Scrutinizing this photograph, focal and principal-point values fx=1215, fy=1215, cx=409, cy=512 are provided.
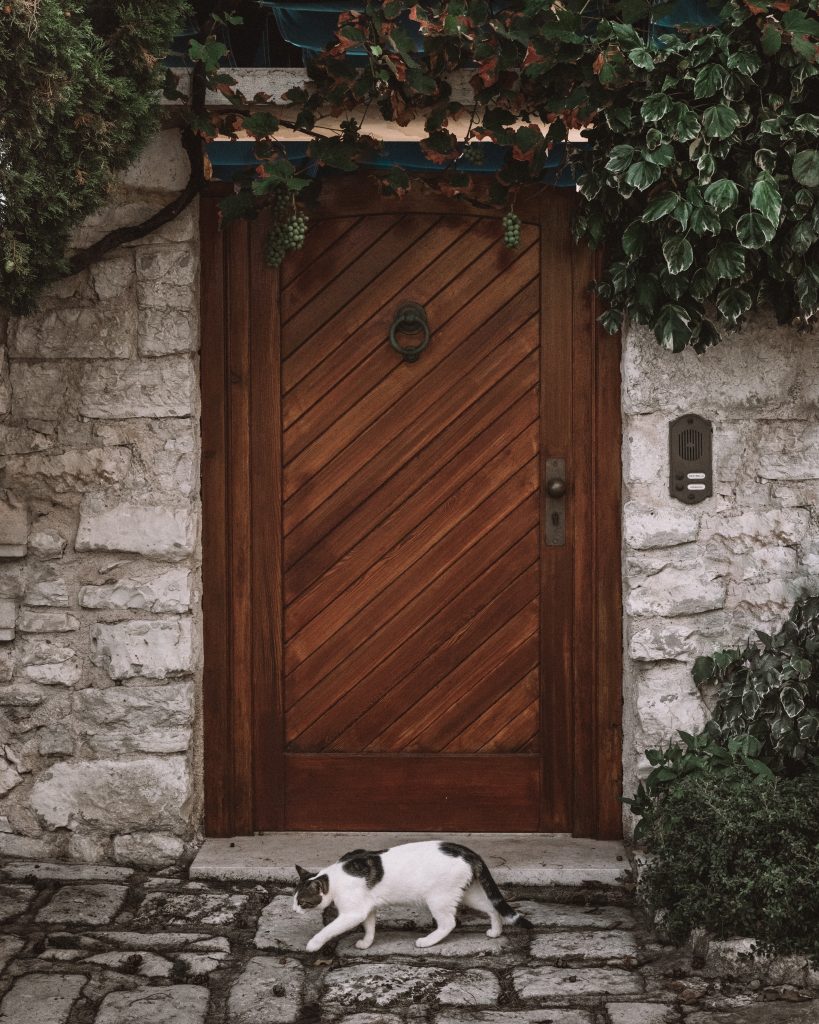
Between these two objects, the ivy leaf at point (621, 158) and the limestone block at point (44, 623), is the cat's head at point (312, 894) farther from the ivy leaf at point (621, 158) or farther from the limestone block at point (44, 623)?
the ivy leaf at point (621, 158)

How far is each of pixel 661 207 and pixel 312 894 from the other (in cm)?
234

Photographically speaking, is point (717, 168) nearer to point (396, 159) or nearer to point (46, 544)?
point (396, 159)

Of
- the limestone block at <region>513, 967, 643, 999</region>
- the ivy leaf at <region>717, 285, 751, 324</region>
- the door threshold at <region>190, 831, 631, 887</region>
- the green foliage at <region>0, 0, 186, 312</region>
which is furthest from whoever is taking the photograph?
the door threshold at <region>190, 831, 631, 887</region>

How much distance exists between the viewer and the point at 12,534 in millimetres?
4211

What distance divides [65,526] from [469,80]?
2.05 metres

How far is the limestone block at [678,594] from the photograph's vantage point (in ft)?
13.6

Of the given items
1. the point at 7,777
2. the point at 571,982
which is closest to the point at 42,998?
the point at 7,777

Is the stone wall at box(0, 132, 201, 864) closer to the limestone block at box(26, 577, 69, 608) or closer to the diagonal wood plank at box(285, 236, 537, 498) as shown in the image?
the limestone block at box(26, 577, 69, 608)

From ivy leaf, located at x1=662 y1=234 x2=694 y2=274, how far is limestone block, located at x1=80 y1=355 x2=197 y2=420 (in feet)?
5.41

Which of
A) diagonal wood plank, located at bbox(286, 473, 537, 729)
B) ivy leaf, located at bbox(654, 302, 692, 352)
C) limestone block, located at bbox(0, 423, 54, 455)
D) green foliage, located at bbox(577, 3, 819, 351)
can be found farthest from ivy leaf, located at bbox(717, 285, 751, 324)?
limestone block, located at bbox(0, 423, 54, 455)

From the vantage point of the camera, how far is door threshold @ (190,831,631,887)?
4.09m

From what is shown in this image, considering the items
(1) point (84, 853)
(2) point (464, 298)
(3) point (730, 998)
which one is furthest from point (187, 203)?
(3) point (730, 998)

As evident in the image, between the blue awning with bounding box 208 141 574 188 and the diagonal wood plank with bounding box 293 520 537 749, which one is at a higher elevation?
the blue awning with bounding box 208 141 574 188

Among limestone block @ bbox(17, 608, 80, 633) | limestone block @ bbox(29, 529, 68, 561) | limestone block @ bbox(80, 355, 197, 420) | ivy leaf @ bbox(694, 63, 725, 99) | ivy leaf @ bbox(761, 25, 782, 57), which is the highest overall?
ivy leaf @ bbox(761, 25, 782, 57)
